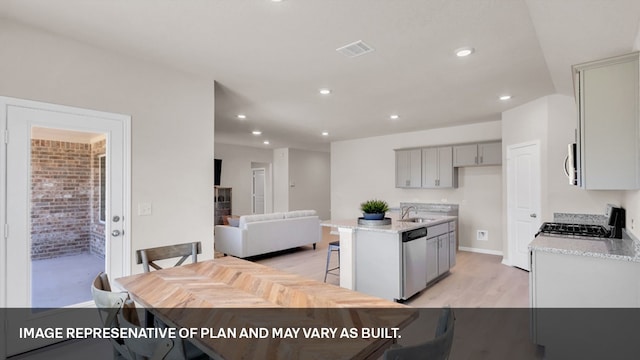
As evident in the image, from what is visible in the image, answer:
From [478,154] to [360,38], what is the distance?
4.36 m

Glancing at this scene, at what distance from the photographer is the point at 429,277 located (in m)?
4.09

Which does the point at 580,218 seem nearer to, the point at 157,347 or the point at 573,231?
the point at 573,231

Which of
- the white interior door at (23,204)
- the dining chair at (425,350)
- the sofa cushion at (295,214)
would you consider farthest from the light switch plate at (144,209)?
the sofa cushion at (295,214)

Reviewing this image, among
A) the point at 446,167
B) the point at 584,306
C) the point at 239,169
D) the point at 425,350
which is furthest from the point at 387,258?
the point at 239,169

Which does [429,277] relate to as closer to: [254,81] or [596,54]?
[596,54]

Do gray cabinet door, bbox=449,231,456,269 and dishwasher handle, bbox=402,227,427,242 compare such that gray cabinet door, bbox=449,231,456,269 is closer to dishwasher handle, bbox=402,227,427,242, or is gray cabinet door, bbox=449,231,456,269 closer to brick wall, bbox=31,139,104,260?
dishwasher handle, bbox=402,227,427,242

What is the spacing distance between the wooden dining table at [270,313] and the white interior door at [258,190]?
872cm

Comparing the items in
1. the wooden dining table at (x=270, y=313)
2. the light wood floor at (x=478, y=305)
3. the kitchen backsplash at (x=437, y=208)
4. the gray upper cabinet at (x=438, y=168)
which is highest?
the gray upper cabinet at (x=438, y=168)

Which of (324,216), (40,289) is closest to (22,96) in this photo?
(40,289)

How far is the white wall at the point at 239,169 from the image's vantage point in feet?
30.4

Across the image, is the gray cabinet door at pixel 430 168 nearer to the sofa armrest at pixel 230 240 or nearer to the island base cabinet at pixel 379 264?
the island base cabinet at pixel 379 264

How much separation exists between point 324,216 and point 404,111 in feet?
21.1

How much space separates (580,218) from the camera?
4121 millimetres

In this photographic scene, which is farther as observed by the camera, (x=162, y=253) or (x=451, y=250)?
(x=451, y=250)
